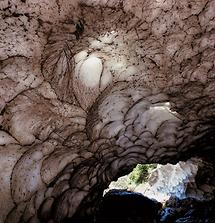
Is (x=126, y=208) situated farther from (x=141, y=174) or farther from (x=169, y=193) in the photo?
(x=141, y=174)

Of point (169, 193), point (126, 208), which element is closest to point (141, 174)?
point (169, 193)

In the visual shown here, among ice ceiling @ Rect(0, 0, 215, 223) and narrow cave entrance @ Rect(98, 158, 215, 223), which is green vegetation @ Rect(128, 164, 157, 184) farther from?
ice ceiling @ Rect(0, 0, 215, 223)

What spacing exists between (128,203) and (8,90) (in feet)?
9.81

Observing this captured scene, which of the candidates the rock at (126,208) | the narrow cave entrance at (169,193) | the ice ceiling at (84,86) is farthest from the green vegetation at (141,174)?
the ice ceiling at (84,86)

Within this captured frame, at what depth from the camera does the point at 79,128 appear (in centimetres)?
225

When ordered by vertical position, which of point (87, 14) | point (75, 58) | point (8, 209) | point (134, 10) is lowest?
point (8, 209)

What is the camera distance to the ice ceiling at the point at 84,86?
77.6 inches

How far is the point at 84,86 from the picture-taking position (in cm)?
219

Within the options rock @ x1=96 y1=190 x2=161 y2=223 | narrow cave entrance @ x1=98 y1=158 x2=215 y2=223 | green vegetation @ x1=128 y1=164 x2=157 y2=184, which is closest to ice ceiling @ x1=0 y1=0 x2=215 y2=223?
rock @ x1=96 y1=190 x2=161 y2=223

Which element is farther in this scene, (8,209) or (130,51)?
(130,51)

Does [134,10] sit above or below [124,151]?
above

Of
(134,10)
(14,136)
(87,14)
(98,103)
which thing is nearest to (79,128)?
(98,103)

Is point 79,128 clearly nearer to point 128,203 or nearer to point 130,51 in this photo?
point 130,51

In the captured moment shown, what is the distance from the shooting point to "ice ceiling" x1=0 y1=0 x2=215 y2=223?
1.97 meters
